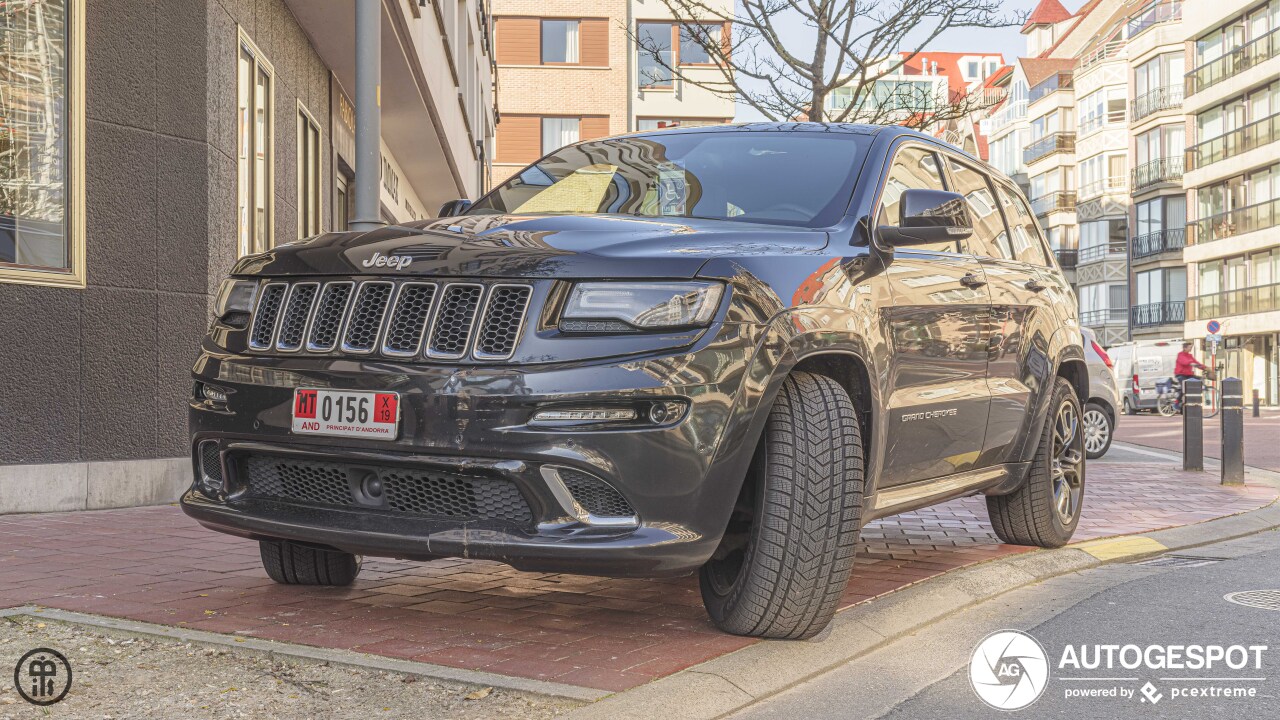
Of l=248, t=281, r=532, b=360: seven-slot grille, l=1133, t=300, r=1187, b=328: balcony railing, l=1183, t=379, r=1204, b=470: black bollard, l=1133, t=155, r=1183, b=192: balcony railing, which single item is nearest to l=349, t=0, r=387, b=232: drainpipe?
l=248, t=281, r=532, b=360: seven-slot grille

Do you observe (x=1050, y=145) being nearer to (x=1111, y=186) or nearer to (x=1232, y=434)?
(x=1111, y=186)

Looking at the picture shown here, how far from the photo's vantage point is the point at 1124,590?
554 cm

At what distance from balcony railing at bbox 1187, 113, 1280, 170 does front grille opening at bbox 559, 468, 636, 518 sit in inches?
1943

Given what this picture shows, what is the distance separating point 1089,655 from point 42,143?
20.6 feet

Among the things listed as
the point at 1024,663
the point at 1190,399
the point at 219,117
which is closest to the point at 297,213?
the point at 219,117

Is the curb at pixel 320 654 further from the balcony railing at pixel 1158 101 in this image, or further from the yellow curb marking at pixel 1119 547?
the balcony railing at pixel 1158 101

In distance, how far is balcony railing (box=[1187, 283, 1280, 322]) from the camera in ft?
157

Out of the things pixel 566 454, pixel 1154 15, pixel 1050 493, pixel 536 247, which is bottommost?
pixel 1050 493

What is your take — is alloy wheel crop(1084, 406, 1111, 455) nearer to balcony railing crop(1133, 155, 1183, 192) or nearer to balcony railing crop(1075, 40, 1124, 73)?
balcony railing crop(1133, 155, 1183, 192)

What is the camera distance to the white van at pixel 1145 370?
42406mm

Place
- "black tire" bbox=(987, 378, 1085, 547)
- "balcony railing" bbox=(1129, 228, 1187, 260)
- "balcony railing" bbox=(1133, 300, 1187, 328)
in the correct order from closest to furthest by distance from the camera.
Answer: "black tire" bbox=(987, 378, 1085, 547), "balcony railing" bbox=(1129, 228, 1187, 260), "balcony railing" bbox=(1133, 300, 1187, 328)

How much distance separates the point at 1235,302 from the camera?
50531mm

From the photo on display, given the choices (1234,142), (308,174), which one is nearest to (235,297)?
(308,174)

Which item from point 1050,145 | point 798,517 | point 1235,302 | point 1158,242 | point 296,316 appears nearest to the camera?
point 798,517
